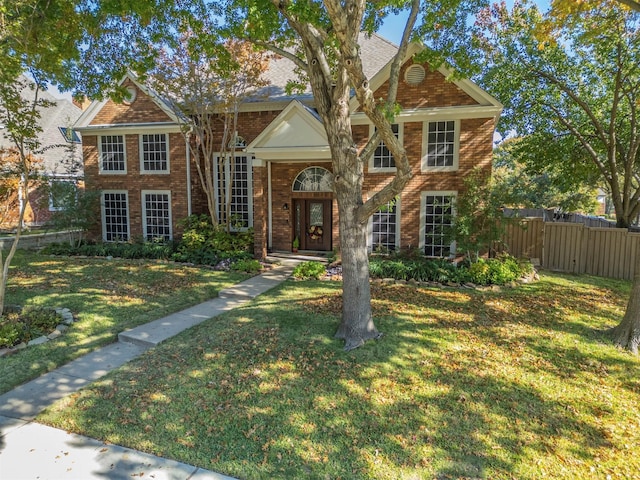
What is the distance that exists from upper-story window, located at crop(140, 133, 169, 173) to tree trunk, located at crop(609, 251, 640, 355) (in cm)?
1490

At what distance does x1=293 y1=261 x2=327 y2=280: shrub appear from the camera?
11.1 metres

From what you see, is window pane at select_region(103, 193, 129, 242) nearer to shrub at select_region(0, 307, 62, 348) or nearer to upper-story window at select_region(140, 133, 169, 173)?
upper-story window at select_region(140, 133, 169, 173)

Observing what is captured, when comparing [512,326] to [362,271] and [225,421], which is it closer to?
[362,271]

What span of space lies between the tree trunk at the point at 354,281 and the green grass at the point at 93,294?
4031 millimetres

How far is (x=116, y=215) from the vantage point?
1623 centimetres

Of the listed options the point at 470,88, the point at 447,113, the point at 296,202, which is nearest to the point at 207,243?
the point at 296,202

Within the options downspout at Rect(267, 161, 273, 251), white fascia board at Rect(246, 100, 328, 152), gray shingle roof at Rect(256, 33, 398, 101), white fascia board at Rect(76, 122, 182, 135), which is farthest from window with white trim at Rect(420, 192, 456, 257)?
white fascia board at Rect(76, 122, 182, 135)

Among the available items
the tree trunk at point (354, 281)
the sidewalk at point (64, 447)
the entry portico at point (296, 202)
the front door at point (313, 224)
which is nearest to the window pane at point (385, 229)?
the entry portico at point (296, 202)

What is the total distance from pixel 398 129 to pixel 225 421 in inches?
428

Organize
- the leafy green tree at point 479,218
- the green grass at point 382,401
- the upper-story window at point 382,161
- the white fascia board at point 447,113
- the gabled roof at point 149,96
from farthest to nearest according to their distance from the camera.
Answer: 1. the gabled roof at point 149,96
2. the upper-story window at point 382,161
3. the white fascia board at point 447,113
4. the leafy green tree at point 479,218
5. the green grass at point 382,401

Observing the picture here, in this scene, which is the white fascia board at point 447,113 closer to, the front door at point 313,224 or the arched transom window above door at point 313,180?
the arched transom window above door at point 313,180

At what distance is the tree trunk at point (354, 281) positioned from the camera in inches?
241

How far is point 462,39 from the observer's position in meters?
9.09

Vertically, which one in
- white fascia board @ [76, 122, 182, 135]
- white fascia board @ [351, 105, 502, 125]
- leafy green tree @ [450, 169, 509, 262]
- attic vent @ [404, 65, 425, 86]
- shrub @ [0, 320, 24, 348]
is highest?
attic vent @ [404, 65, 425, 86]
